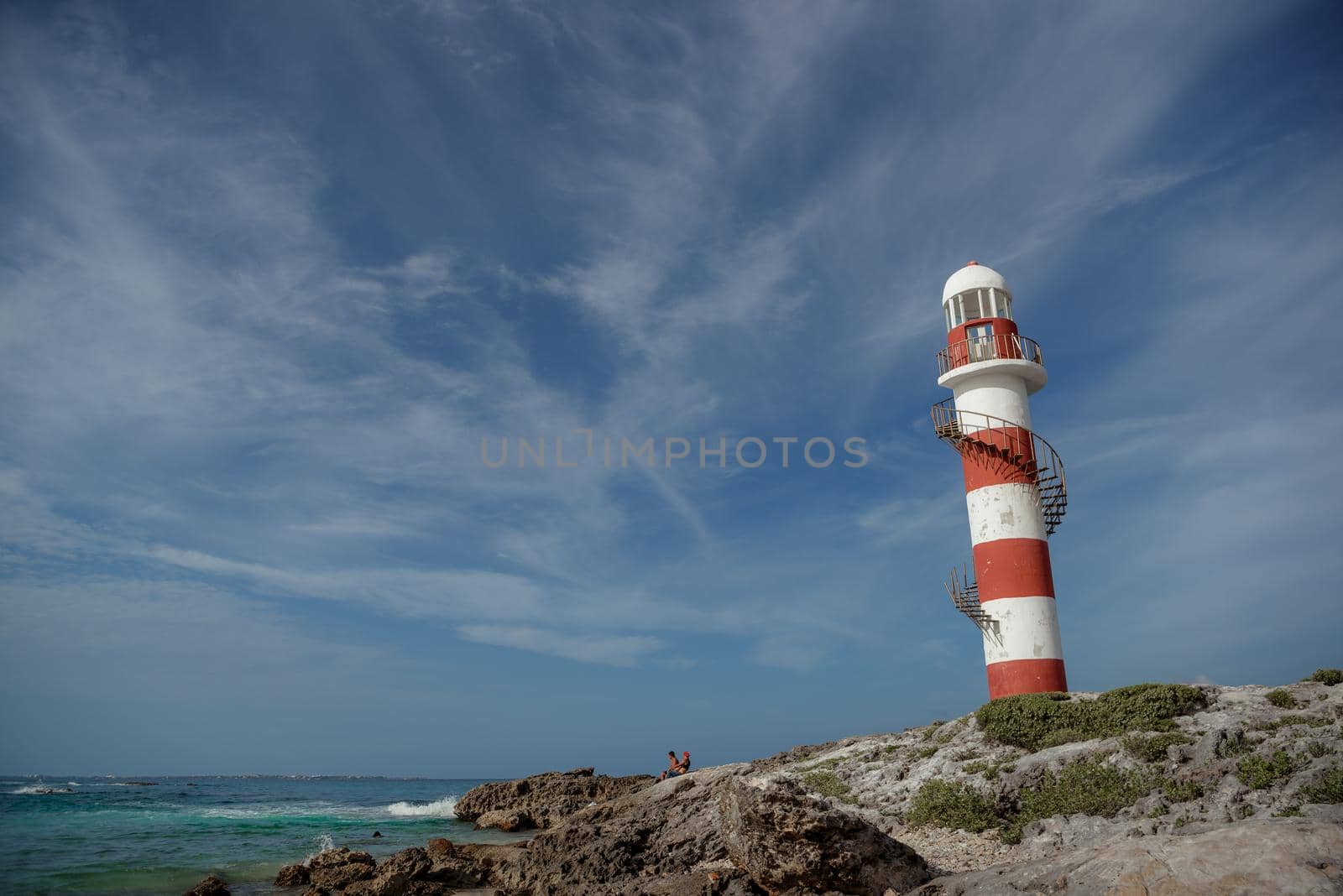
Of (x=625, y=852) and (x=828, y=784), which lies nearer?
(x=625, y=852)

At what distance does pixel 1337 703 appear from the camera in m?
12.5

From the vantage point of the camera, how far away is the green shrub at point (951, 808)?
42.3 ft

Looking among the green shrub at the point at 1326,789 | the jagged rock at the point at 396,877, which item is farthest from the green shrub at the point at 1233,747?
→ the jagged rock at the point at 396,877

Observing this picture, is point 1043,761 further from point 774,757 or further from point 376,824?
point 376,824

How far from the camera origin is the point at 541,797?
29.8 m

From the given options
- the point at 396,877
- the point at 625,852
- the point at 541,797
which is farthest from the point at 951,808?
the point at 541,797

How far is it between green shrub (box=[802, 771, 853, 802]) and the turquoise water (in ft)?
35.5

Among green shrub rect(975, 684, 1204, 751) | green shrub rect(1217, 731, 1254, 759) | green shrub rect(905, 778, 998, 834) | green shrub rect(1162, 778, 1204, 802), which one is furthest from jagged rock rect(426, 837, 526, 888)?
green shrub rect(1217, 731, 1254, 759)

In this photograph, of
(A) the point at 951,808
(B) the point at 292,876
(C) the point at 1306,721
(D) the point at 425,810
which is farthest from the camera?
(D) the point at 425,810

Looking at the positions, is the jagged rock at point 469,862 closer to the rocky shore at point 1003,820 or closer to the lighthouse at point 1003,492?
the rocky shore at point 1003,820

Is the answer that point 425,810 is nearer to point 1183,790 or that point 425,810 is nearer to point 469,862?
point 469,862

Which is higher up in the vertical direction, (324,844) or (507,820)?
(507,820)

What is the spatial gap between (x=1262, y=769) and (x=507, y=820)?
23.6m

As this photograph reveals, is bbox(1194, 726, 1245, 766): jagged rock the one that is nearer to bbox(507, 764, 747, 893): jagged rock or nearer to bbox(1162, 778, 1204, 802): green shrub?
bbox(1162, 778, 1204, 802): green shrub
